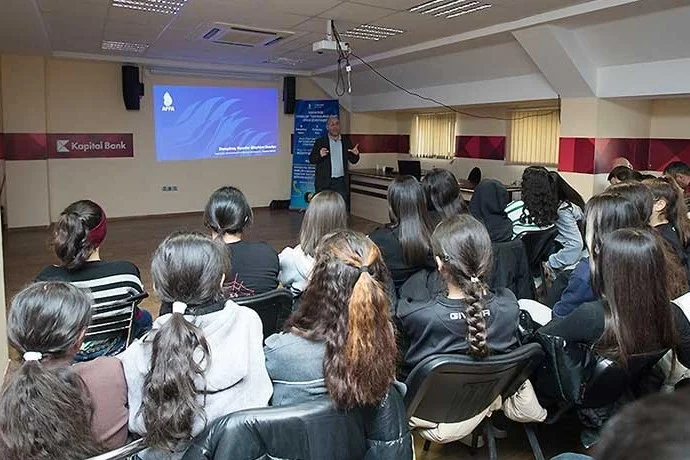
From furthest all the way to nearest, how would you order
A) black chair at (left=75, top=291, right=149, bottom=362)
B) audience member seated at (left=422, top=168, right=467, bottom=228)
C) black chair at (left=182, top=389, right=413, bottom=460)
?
1. audience member seated at (left=422, top=168, right=467, bottom=228)
2. black chair at (left=75, top=291, right=149, bottom=362)
3. black chair at (left=182, top=389, right=413, bottom=460)

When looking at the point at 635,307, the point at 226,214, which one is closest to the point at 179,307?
the point at 226,214

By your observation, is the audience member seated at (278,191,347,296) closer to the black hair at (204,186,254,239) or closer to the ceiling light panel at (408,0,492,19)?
the black hair at (204,186,254,239)

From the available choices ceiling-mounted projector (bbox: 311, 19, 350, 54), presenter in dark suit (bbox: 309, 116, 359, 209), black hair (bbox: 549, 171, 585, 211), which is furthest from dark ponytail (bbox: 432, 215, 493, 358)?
presenter in dark suit (bbox: 309, 116, 359, 209)

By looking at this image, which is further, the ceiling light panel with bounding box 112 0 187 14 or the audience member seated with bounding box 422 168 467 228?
the ceiling light panel with bounding box 112 0 187 14

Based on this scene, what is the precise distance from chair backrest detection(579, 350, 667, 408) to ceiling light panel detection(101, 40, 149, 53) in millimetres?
7307

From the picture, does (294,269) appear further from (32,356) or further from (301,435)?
(32,356)

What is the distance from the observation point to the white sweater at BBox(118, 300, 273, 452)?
152cm

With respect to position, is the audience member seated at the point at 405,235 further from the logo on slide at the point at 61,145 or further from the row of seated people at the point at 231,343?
the logo on slide at the point at 61,145

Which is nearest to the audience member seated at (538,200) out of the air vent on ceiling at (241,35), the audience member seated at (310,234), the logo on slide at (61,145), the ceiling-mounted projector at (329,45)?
the audience member seated at (310,234)

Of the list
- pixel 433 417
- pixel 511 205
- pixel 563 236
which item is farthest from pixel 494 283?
pixel 433 417

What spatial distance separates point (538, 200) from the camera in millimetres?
3758

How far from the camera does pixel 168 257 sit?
1640 millimetres

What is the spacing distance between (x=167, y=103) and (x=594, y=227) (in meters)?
8.73

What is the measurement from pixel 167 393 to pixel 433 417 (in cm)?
99
